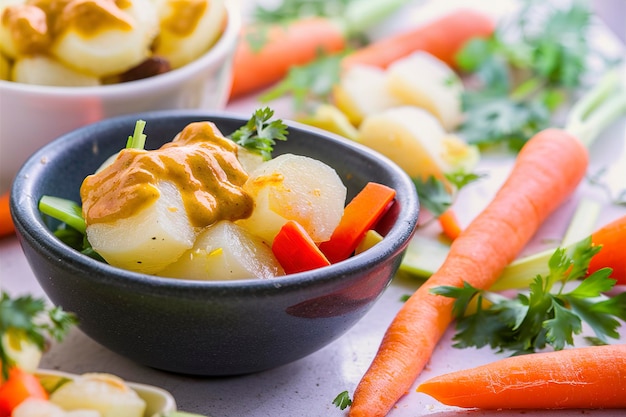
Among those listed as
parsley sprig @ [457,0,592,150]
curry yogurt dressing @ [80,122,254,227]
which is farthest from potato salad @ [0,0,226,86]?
parsley sprig @ [457,0,592,150]

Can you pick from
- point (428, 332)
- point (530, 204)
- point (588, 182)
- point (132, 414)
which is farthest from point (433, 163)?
point (132, 414)

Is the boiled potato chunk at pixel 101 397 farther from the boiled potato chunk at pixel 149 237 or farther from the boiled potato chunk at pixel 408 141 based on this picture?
the boiled potato chunk at pixel 408 141

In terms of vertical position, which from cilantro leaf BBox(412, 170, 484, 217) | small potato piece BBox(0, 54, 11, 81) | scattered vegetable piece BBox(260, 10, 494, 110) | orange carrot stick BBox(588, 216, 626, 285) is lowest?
scattered vegetable piece BBox(260, 10, 494, 110)

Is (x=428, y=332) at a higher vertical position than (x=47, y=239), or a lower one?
lower

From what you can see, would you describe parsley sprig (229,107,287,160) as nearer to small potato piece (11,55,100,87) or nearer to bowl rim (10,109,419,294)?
bowl rim (10,109,419,294)

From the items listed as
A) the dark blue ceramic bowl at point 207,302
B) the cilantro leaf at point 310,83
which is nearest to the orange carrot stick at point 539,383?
the dark blue ceramic bowl at point 207,302

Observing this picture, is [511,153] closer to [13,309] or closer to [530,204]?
[530,204]
